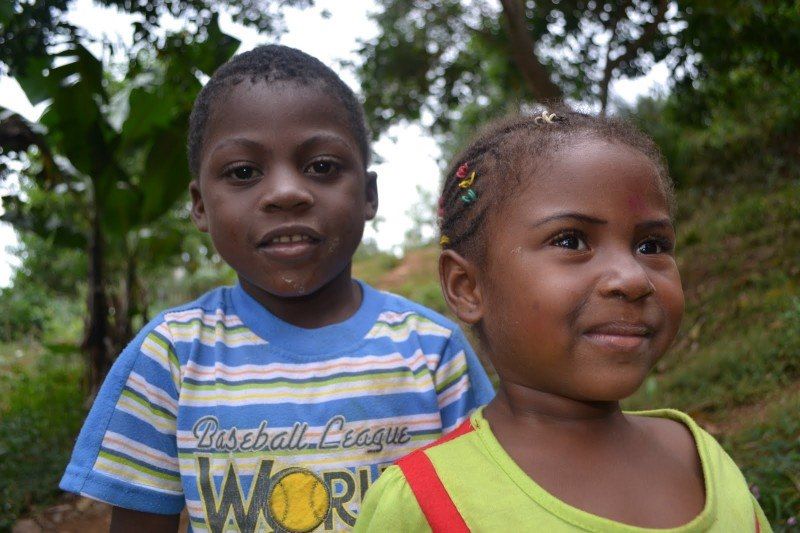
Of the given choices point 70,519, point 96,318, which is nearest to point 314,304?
point 70,519

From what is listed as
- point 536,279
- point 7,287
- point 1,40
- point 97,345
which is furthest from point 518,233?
point 7,287

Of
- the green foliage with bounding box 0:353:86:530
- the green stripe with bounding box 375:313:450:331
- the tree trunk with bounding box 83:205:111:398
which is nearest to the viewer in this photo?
the green stripe with bounding box 375:313:450:331

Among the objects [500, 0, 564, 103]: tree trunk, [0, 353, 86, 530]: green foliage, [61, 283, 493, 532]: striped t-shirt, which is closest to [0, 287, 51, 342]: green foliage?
[0, 353, 86, 530]: green foliage

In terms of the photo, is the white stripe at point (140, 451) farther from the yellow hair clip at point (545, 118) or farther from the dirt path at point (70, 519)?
the dirt path at point (70, 519)

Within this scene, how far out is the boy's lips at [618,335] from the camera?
1341 mm

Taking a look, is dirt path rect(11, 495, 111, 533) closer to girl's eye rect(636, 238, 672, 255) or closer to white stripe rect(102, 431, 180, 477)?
white stripe rect(102, 431, 180, 477)

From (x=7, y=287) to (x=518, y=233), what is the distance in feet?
27.7

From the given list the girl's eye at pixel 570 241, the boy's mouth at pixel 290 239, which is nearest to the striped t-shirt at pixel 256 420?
the boy's mouth at pixel 290 239

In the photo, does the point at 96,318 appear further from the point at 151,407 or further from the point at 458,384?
the point at 458,384

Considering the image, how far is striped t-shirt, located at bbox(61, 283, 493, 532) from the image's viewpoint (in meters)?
1.70

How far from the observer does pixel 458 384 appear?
1.87 m

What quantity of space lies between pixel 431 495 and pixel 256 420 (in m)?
0.55

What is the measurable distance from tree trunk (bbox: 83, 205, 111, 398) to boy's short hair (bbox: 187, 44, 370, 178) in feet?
10.2

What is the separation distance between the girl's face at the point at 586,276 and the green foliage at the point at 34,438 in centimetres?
293
